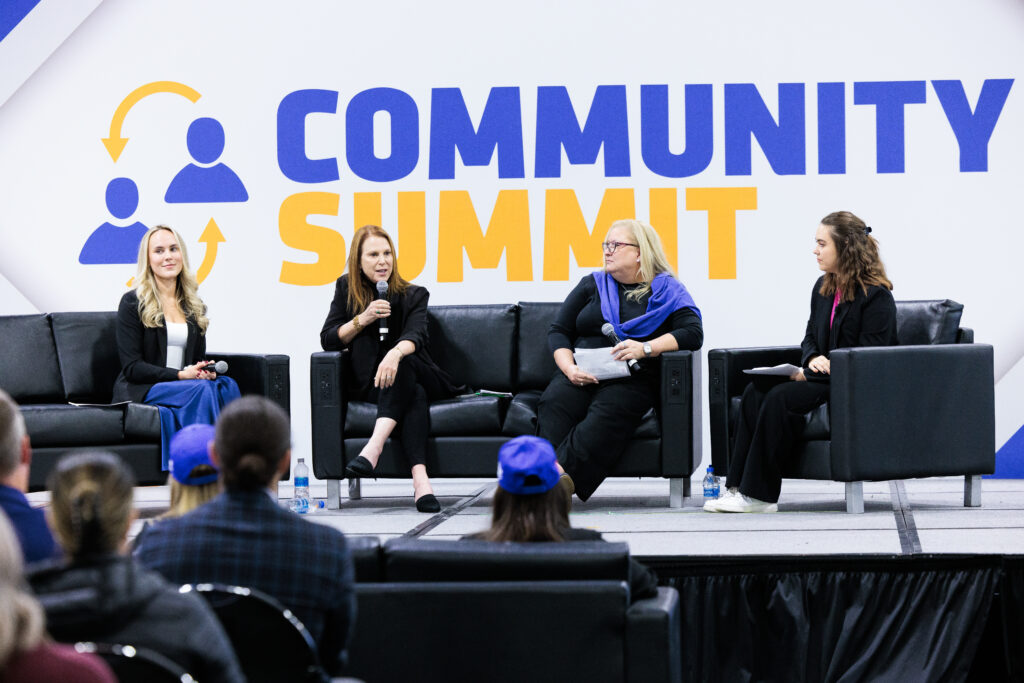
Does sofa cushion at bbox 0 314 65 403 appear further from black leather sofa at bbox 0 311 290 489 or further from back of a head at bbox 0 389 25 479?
back of a head at bbox 0 389 25 479

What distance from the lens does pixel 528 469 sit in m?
2.38

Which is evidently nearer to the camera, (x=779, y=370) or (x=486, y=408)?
(x=779, y=370)

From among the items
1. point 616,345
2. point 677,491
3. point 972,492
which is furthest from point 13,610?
point 972,492

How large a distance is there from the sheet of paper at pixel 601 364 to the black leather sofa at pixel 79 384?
1.25 metres

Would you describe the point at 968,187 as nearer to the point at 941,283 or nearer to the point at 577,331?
the point at 941,283

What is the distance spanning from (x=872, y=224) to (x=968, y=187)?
19.5 inches

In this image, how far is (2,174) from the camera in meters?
6.71

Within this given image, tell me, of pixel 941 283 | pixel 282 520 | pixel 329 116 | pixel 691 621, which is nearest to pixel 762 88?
pixel 941 283

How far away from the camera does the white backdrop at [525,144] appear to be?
631 cm

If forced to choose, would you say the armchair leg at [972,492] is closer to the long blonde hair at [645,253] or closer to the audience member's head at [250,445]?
the long blonde hair at [645,253]

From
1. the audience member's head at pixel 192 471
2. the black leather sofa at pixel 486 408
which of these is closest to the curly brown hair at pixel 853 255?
the black leather sofa at pixel 486 408

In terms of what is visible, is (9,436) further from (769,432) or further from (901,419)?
(901,419)

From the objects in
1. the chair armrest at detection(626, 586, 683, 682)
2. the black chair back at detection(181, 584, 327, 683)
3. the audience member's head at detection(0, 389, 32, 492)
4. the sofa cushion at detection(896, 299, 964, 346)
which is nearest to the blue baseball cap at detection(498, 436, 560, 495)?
the chair armrest at detection(626, 586, 683, 682)

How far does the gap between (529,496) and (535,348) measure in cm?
329
